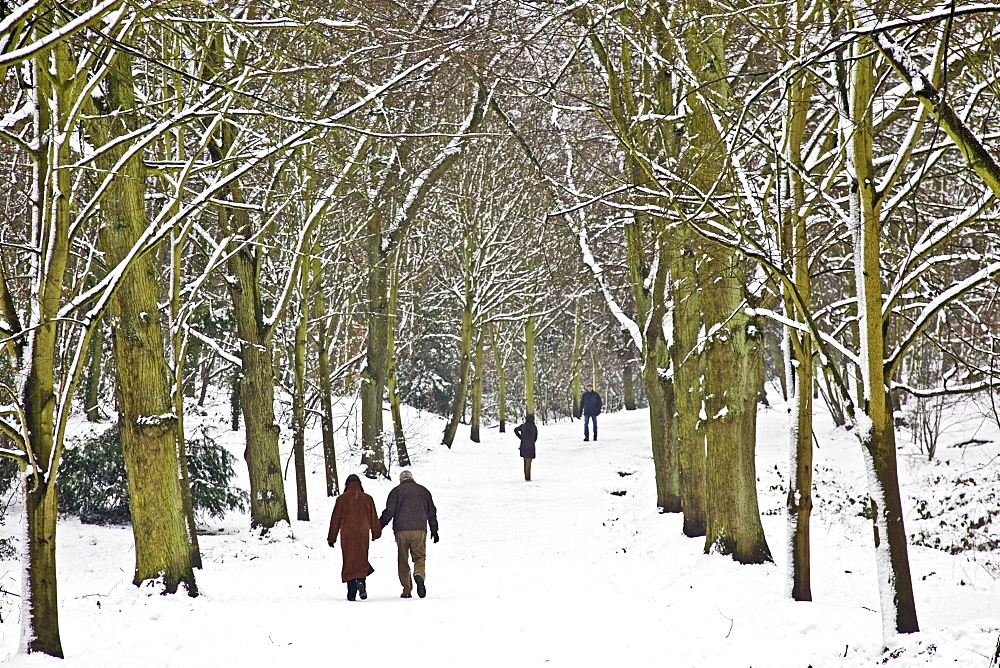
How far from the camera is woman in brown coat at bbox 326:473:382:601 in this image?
391 inches

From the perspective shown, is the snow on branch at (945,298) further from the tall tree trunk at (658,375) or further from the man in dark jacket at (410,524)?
the tall tree trunk at (658,375)

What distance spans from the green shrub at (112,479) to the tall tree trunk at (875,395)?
42.0ft

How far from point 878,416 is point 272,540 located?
10975 millimetres

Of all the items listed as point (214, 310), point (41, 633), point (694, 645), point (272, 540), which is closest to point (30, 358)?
point (41, 633)

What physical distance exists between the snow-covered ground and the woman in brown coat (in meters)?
0.32

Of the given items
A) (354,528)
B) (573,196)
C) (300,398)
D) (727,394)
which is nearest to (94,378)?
(300,398)

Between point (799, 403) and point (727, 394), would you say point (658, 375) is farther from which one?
point (799, 403)

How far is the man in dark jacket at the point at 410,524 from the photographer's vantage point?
404 inches

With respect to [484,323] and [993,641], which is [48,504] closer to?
[993,641]

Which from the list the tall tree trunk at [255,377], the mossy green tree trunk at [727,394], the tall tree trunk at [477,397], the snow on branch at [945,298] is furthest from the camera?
the tall tree trunk at [477,397]

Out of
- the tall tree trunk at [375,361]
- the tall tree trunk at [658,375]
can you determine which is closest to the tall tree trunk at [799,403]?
the tall tree trunk at [658,375]

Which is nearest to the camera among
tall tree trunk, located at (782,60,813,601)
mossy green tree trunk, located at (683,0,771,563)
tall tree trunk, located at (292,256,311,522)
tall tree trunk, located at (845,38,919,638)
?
tall tree trunk, located at (845,38,919,638)

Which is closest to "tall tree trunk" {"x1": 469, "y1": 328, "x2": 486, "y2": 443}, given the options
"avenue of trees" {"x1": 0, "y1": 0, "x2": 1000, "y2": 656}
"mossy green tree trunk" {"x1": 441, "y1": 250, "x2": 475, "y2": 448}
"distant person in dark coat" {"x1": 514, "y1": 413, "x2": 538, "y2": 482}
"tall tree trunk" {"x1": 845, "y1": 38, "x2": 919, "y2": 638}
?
"mossy green tree trunk" {"x1": 441, "y1": 250, "x2": 475, "y2": 448}

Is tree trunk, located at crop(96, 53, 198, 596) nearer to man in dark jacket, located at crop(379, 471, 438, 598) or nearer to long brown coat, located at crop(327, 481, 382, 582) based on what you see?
long brown coat, located at crop(327, 481, 382, 582)
